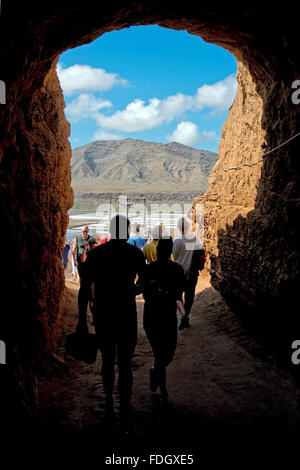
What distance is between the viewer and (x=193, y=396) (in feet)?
14.4

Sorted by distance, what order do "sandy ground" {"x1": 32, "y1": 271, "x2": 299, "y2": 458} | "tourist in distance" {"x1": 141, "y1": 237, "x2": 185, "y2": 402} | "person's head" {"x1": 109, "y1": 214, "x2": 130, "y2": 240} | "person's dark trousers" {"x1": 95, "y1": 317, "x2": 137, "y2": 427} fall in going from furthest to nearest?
"tourist in distance" {"x1": 141, "y1": 237, "x2": 185, "y2": 402}, "person's head" {"x1": 109, "y1": 214, "x2": 130, "y2": 240}, "sandy ground" {"x1": 32, "y1": 271, "x2": 299, "y2": 458}, "person's dark trousers" {"x1": 95, "y1": 317, "x2": 137, "y2": 427}

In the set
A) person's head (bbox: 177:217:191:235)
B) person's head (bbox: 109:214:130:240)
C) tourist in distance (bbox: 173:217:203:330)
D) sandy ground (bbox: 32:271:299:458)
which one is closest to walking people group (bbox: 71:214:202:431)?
person's head (bbox: 109:214:130:240)

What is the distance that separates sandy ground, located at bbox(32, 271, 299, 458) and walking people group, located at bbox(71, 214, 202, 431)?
310 millimetres

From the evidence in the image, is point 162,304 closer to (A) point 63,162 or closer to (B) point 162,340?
(B) point 162,340

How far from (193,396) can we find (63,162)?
4730mm

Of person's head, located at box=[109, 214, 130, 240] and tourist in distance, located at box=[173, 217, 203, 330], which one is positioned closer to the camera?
person's head, located at box=[109, 214, 130, 240]

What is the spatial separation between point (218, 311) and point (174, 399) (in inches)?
150

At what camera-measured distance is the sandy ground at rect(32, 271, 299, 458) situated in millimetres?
3547

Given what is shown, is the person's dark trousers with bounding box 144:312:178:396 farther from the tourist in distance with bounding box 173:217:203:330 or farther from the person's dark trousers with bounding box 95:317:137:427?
the tourist in distance with bounding box 173:217:203:330

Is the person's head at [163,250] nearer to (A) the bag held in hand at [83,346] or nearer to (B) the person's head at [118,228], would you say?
(B) the person's head at [118,228]

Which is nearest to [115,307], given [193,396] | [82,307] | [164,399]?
[82,307]

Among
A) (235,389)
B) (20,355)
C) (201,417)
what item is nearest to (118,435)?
(201,417)
